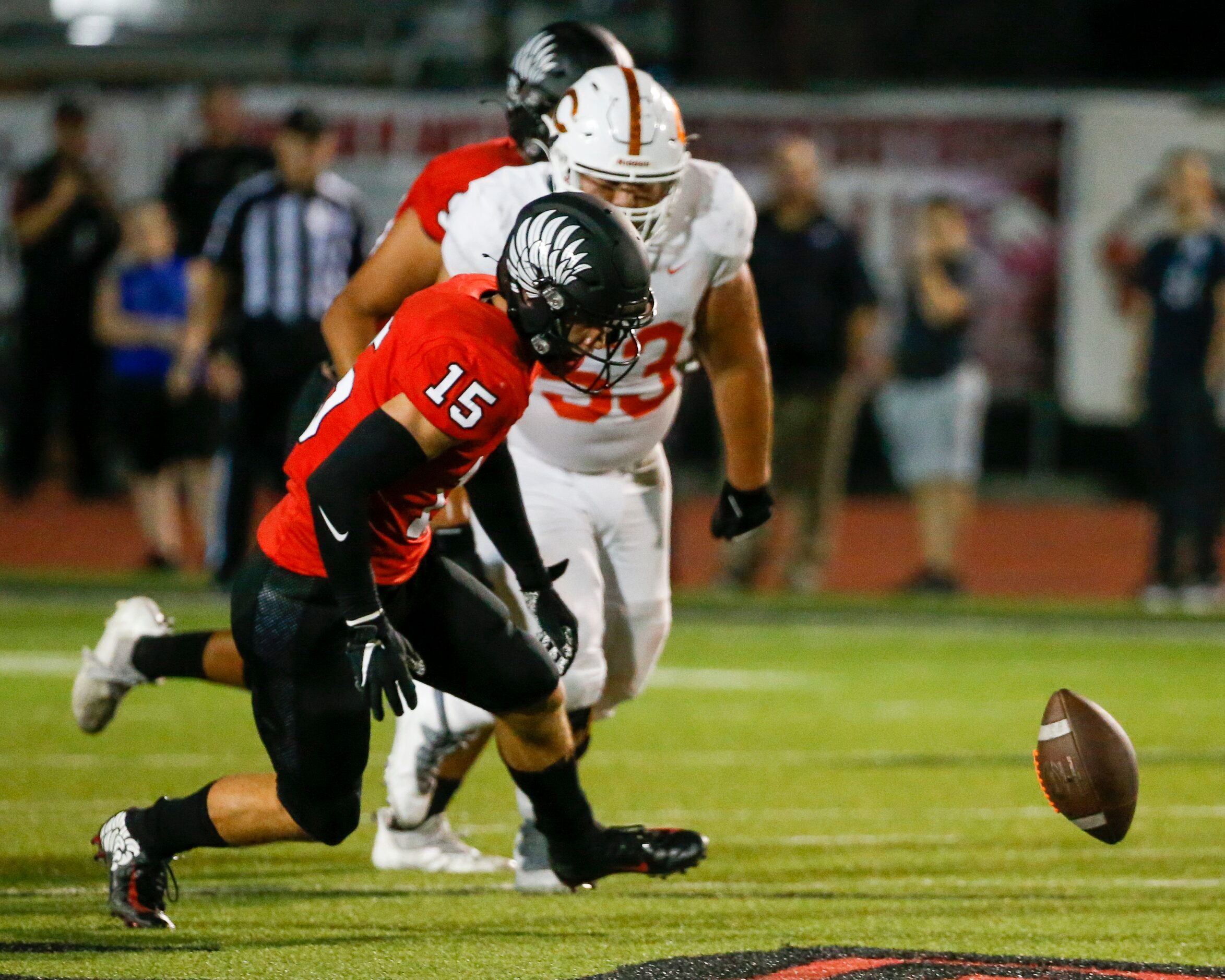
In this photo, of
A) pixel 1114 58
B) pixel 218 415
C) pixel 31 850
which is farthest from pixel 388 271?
pixel 1114 58

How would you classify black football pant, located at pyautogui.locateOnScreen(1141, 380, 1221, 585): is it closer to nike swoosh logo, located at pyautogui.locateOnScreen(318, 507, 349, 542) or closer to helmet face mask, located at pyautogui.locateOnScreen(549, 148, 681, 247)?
helmet face mask, located at pyautogui.locateOnScreen(549, 148, 681, 247)

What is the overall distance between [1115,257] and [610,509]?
9.35m

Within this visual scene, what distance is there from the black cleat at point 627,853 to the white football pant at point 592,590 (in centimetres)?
41

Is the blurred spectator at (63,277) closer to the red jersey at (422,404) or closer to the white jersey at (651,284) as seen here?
the white jersey at (651,284)

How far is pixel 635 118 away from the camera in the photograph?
14.6 ft

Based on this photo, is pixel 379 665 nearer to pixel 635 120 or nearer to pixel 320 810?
pixel 320 810

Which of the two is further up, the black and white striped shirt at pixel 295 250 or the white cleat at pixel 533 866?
the white cleat at pixel 533 866

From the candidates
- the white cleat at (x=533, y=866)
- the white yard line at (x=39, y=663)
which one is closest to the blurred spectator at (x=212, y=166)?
the white yard line at (x=39, y=663)

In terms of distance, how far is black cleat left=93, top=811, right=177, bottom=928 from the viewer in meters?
4.10

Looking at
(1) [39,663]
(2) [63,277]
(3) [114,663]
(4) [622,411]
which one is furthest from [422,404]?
(2) [63,277]

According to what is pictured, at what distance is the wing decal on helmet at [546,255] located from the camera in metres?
3.85

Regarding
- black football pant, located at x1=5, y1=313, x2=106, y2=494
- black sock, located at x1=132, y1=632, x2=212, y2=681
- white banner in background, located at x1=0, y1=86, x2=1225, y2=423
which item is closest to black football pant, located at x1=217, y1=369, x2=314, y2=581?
black football pant, located at x1=5, y1=313, x2=106, y2=494

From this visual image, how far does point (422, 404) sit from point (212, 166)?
6901 millimetres

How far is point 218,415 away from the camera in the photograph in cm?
1052
